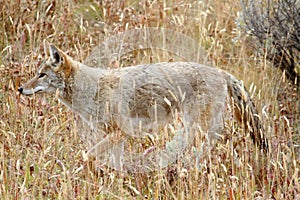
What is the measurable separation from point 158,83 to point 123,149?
2.19 feet

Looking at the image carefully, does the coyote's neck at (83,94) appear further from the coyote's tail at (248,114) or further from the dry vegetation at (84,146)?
the coyote's tail at (248,114)

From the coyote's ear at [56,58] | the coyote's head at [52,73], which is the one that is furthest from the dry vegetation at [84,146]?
the coyote's ear at [56,58]

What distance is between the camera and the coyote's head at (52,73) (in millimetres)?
5421

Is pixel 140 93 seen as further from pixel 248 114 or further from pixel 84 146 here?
pixel 248 114

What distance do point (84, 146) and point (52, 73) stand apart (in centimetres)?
73

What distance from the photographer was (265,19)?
6.75 m

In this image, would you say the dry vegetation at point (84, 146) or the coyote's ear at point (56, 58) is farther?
the coyote's ear at point (56, 58)

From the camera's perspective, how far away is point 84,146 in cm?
529

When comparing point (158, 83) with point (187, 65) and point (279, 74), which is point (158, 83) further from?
point (279, 74)

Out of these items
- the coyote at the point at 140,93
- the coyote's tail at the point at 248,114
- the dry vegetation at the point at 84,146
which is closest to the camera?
the dry vegetation at the point at 84,146

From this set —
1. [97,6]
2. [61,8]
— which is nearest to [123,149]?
[61,8]

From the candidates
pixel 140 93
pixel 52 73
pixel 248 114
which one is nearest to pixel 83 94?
pixel 52 73

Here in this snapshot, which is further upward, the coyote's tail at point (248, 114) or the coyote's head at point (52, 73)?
the coyote's head at point (52, 73)

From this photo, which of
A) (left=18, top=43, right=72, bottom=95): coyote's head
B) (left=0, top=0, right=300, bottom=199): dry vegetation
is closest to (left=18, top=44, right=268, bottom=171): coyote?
(left=18, top=43, right=72, bottom=95): coyote's head
